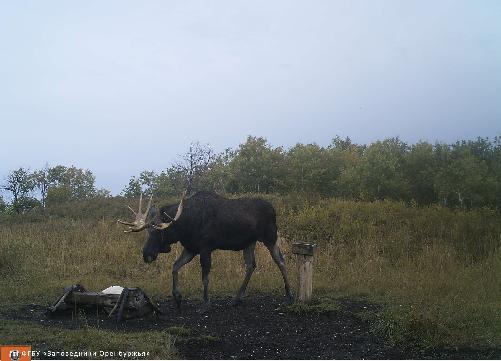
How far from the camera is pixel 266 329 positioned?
25.8 feet

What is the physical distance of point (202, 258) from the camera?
9.60m

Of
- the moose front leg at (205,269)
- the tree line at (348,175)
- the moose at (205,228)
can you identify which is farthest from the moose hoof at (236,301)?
the tree line at (348,175)

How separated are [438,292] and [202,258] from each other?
485 cm

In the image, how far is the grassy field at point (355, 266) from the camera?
25.5ft

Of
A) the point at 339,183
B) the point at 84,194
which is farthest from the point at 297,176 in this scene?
the point at 84,194

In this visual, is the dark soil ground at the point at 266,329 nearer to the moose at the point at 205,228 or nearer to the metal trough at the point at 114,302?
the metal trough at the point at 114,302

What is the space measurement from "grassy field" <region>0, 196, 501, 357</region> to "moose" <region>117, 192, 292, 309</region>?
1650 mm

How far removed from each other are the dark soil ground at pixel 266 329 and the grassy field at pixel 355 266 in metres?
0.29

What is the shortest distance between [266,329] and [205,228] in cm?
256

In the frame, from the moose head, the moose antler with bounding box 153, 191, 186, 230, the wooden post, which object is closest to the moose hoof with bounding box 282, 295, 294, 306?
the wooden post

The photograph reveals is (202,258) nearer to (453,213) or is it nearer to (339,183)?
(453,213)

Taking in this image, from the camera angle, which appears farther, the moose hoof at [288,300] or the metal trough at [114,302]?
the moose hoof at [288,300]
